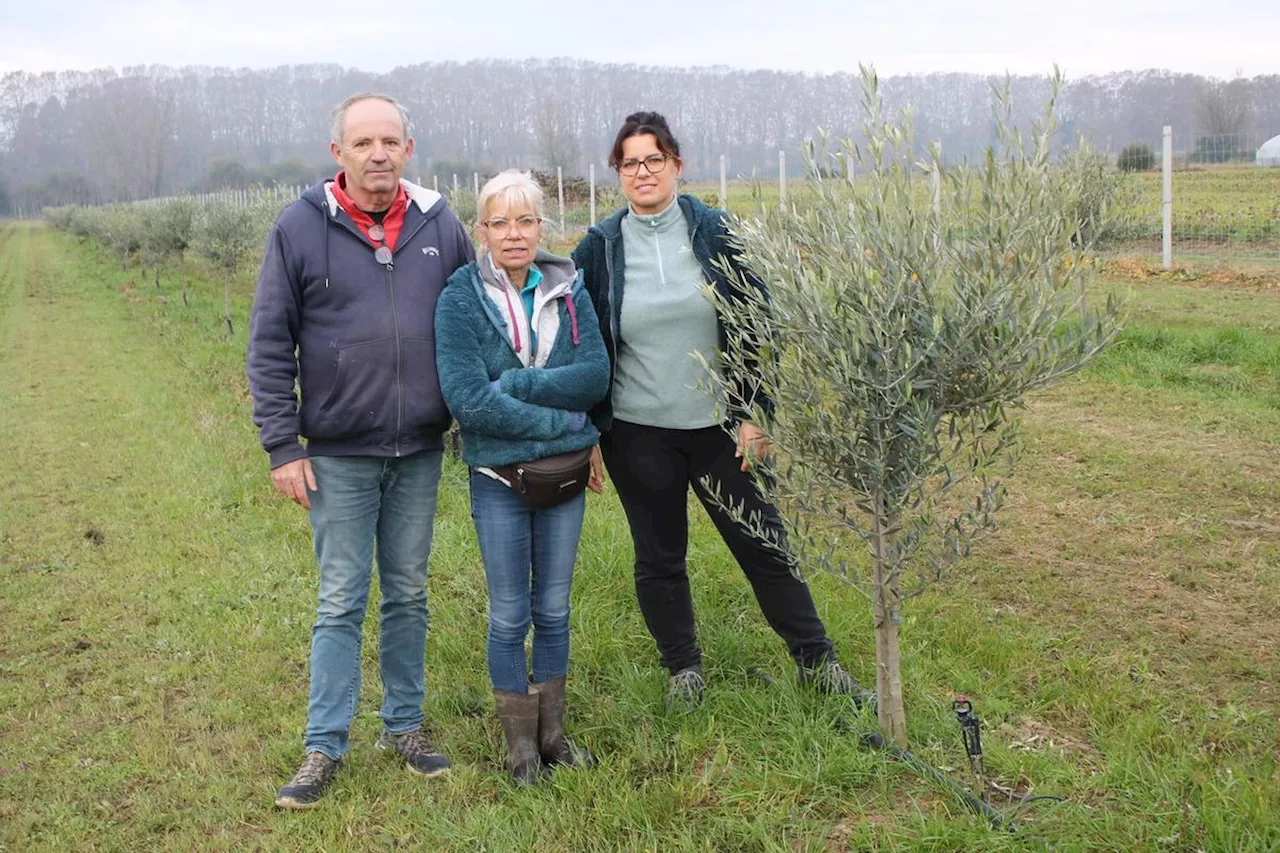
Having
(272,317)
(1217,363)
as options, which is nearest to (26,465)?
(272,317)

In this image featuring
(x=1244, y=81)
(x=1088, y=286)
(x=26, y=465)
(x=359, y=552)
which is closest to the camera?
(x=1088, y=286)

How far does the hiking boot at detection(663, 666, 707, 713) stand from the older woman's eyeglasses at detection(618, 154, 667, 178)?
1930 mm

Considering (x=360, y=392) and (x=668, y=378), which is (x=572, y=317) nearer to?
(x=668, y=378)

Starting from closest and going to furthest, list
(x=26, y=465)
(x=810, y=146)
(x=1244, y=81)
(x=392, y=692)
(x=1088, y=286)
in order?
1. (x=1088, y=286)
2. (x=810, y=146)
3. (x=392, y=692)
4. (x=26, y=465)
5. (x=1244, y=81)

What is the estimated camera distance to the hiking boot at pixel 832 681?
3865mm

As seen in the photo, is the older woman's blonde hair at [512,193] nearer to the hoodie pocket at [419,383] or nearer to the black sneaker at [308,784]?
the hoodie pocket at [419,383]

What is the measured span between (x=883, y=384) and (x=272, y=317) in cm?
197

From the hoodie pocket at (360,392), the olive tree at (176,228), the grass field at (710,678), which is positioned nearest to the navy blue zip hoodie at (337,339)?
the hoodie pocket at (360,392)

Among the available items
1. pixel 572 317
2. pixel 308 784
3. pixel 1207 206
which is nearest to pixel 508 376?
pixel 572 317

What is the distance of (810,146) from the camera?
123 inches

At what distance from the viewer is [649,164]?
11.6ft

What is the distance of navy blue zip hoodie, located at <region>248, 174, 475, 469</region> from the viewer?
3404 millimetres

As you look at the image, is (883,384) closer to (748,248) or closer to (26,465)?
(748,248)

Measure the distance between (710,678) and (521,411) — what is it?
5.19 ft
